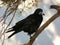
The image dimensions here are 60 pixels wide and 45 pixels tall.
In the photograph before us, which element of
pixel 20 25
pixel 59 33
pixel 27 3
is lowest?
pixel 59 33

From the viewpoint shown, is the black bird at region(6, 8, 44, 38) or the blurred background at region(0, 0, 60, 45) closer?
the black bird at region(6, 8, 44, 38)

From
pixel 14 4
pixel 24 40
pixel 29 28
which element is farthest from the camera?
pixel 24 40

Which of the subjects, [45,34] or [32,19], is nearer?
[32,19]

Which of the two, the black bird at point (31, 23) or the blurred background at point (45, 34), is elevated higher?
the black bird at point (31, 23)

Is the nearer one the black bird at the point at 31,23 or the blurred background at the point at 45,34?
the black bird at the point at 31,23

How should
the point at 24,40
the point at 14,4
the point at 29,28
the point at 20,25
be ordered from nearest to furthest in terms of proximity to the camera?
the point at 14,4 → the point at 20,25 → the point at 29,28 → the point at 24,40

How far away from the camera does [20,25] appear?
1.88 metres

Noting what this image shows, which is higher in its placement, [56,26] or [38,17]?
[38,17]

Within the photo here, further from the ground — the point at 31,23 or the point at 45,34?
the point at 31,23

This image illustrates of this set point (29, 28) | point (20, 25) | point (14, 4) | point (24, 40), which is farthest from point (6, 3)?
point (24, 40)

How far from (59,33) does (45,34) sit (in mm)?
173

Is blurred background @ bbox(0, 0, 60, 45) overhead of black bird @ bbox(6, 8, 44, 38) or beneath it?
beneath

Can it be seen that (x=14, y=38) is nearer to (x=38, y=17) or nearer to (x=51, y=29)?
(x=51, y=29)

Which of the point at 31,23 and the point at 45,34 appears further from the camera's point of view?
the point at 45,34
